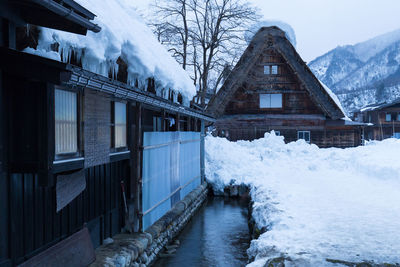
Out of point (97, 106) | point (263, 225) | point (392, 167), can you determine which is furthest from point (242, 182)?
point (97, 106)

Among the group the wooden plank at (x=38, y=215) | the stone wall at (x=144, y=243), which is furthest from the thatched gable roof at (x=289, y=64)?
the wooden plank at (x=38, y=215)

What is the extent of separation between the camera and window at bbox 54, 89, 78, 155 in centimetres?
473

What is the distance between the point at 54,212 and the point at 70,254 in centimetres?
65

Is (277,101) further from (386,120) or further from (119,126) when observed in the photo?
(386,120)

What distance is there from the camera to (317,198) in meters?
10.3

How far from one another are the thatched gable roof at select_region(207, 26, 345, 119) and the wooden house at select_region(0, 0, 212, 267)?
16.3 meters

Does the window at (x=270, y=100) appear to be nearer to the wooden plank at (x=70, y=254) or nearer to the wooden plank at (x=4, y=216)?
the wooden plank at (x=70, y=254)

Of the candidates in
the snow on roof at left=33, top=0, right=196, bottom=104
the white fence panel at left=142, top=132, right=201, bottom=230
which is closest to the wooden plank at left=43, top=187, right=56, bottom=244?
the snow on roof at left=33, top=0, right=196, bottom=104

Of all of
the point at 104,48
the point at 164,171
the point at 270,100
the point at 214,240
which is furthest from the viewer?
the point at 270,100

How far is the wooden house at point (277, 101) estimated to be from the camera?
23030 millimetres

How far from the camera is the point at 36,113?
4.16 m

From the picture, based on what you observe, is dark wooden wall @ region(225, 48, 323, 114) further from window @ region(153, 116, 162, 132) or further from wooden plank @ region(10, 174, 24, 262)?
wooden plank @ region(10, 174, 24, 262)

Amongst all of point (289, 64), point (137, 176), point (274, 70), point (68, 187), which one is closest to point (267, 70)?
point (274, 70)

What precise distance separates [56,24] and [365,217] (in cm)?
720
